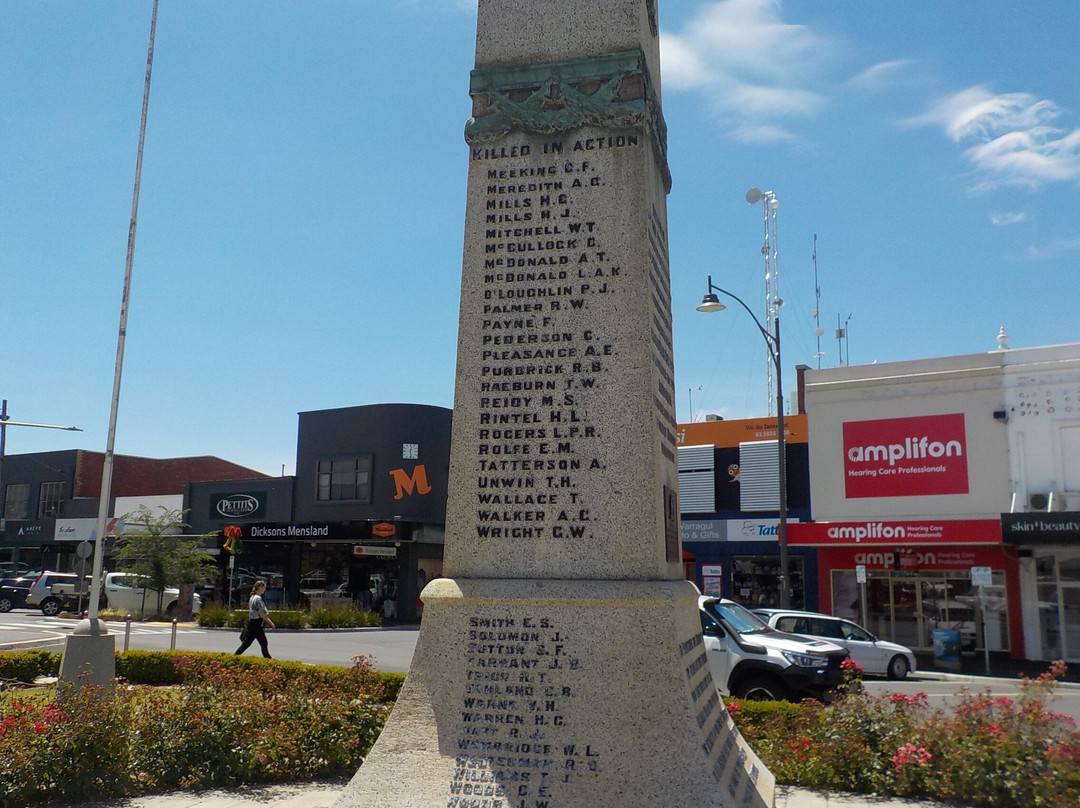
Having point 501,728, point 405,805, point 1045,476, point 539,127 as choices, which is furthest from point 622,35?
point 1045,476

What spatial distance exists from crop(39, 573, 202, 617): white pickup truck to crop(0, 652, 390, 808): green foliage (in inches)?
1297

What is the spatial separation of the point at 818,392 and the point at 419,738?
2722cm

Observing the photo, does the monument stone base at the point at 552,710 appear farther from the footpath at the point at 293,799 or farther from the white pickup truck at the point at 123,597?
the white pickup truck at the point at 123,597

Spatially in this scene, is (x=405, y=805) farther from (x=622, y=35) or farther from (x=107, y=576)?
(x=107, y=576)

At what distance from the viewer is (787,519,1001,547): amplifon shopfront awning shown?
26.2 m

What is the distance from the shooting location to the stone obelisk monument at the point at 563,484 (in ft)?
18.8

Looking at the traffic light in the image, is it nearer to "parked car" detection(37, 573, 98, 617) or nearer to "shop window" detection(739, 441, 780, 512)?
"parked car" detection(37, 573, 98, 617)

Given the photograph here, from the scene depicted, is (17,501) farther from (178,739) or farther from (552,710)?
(552,710)

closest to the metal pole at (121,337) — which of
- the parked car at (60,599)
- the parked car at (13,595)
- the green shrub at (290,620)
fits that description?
the green shrub at (290,620)

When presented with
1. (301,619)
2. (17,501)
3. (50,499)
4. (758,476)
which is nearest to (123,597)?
(301,619)

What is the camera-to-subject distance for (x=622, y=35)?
7117mm

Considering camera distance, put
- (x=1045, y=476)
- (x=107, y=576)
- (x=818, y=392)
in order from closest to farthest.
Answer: (x=1045, y=476) → (x=818, y=392) → (x=107, y=576)

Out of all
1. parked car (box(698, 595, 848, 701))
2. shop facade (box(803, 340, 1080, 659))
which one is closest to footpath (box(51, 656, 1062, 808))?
parked car (box(698, 595, 848, 701))

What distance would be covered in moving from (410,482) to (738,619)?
2836cm
